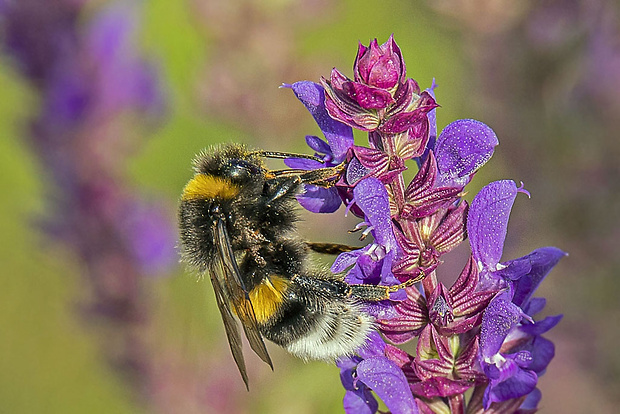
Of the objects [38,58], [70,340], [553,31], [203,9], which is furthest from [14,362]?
[553,31]

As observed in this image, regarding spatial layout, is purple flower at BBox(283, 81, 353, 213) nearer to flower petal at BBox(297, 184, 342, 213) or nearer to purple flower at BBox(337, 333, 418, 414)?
flower petal at BBox(297, 184, 342, 213)

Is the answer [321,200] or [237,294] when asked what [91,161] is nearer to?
[237,294]

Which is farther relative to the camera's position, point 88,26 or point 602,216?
point 88,26

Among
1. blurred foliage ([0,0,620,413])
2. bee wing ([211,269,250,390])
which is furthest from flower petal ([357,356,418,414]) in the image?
blurred foliage ([0,0,620,413])

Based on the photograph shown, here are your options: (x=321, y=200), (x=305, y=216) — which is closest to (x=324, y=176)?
(x=321, y=200)

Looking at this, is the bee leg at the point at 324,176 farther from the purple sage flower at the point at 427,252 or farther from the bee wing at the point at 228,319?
the bee wing at the point at 228,319

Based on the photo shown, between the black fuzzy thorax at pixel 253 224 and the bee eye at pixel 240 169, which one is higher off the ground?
the bee eye at pixel 240 169

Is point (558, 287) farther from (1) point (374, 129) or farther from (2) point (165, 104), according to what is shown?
(2) point (165, 104)

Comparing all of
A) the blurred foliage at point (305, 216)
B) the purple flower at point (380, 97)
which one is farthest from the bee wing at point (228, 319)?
the blurred foliage at point (305, 216)
